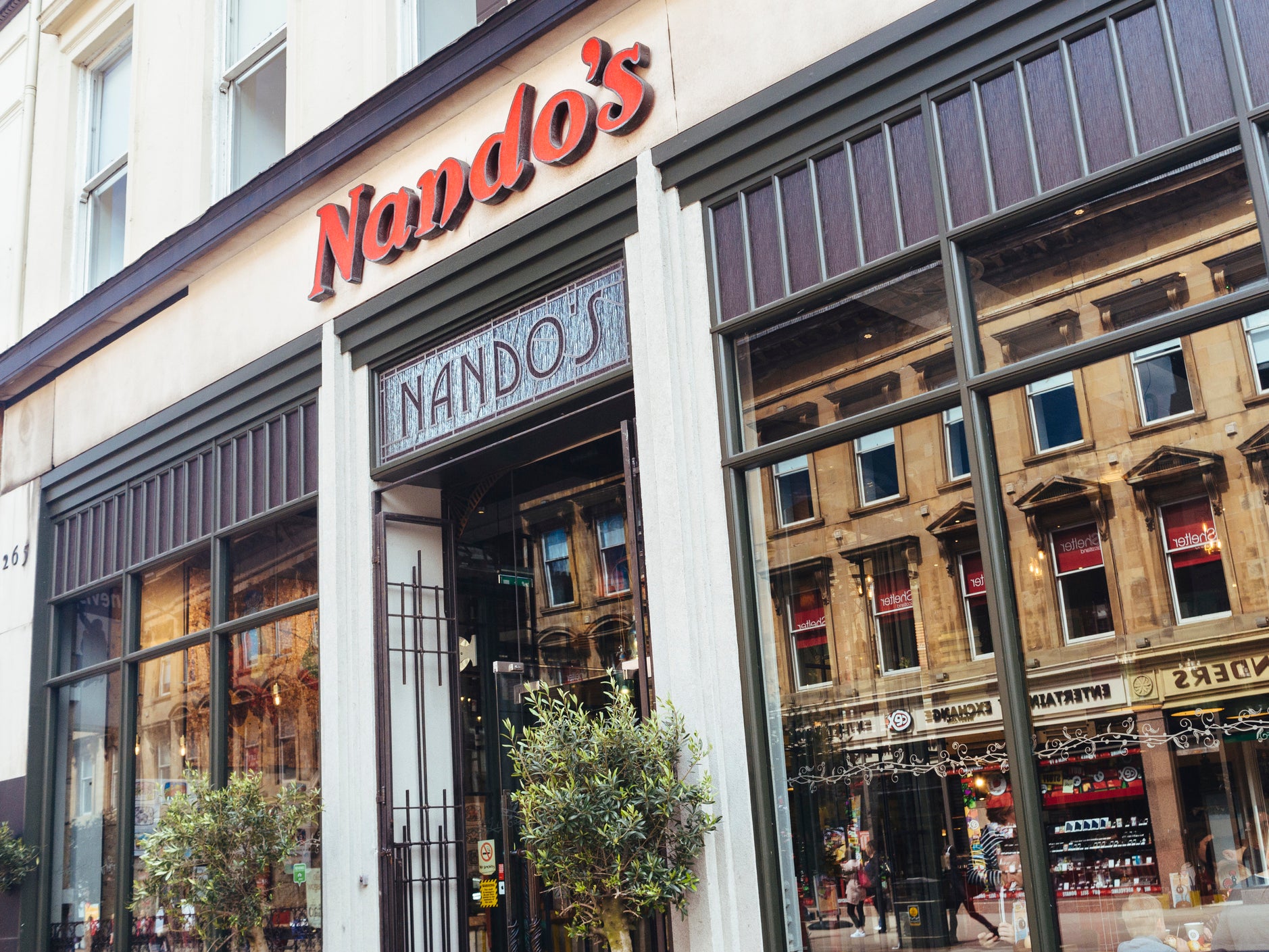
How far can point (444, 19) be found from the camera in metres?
9.62

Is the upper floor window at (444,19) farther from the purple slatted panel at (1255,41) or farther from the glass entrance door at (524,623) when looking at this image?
the purple slatted panel at (1255,41)

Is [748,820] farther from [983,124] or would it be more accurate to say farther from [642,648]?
[983,124]

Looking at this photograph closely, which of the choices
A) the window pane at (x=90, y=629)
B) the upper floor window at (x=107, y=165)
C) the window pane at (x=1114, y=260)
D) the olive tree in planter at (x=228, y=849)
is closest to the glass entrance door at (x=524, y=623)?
the olive tree in planter at (x=228, y=849)

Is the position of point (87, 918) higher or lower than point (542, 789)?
lower

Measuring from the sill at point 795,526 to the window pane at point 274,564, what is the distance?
4.20m

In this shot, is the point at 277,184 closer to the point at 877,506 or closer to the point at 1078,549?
the point at 877,506

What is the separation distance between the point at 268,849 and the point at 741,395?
471cm

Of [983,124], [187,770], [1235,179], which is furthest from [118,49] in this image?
[1235,179]

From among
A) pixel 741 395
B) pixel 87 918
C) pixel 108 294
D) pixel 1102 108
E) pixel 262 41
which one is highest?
pixel 262 41

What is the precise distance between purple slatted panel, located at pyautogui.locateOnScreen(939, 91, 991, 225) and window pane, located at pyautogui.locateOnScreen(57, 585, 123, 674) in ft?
28.4

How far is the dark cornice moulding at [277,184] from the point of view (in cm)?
830

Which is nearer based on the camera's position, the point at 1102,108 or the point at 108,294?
the point at 1102,108

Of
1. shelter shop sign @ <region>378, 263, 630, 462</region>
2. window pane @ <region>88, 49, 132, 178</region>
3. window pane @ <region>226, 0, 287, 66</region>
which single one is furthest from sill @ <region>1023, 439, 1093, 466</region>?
window pane @ <region>88, 49, 132, 178</region>

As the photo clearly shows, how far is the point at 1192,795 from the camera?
17.0ft
